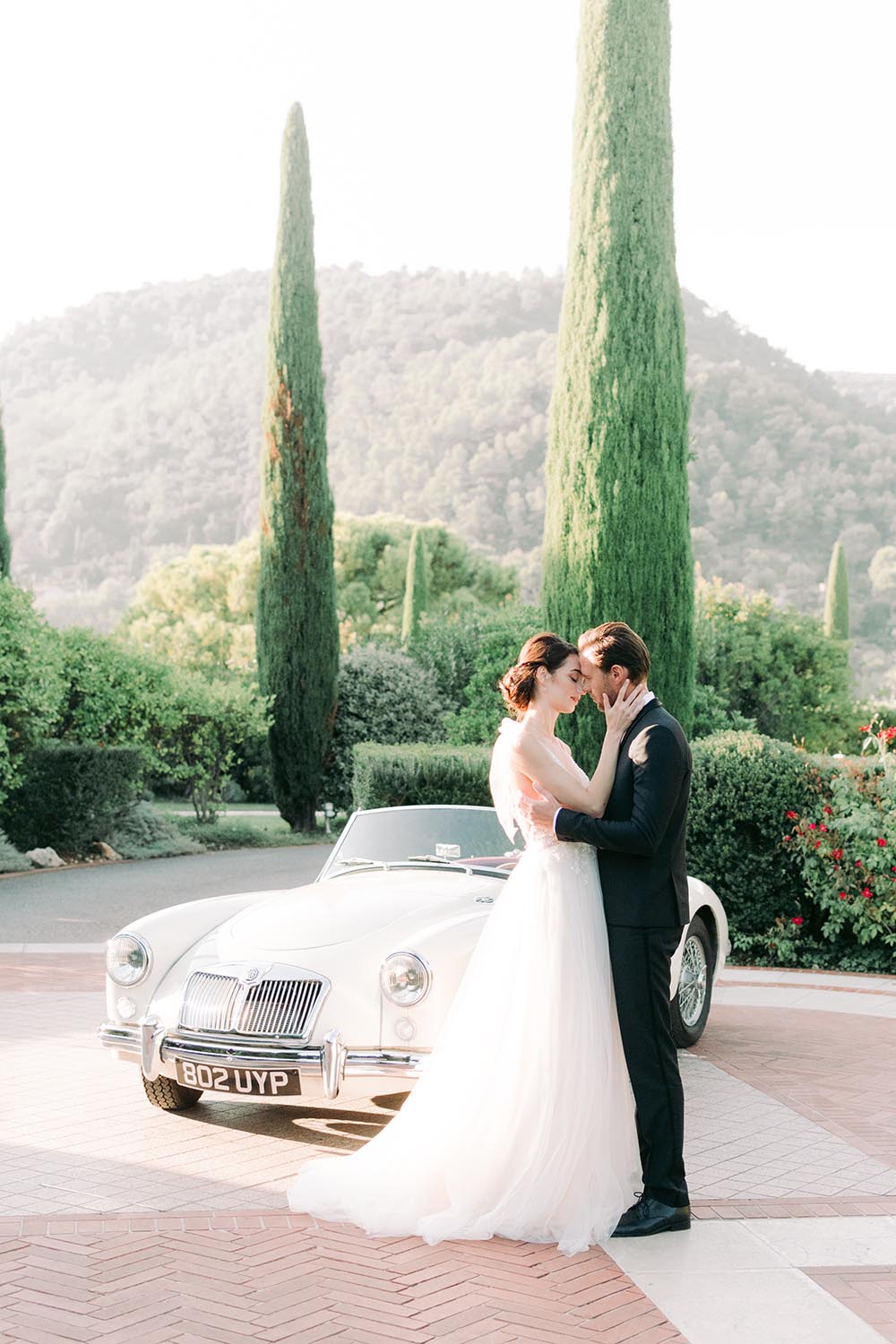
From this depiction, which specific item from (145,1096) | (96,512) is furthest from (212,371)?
(145,1096)

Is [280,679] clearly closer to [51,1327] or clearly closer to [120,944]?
[120,944]

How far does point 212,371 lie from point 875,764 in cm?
10068

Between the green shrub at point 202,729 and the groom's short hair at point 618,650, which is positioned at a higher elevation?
the groom's short hair at point 618,650

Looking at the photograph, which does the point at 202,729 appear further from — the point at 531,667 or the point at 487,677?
the point at 531,667

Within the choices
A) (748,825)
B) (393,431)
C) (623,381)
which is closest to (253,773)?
(623,381)

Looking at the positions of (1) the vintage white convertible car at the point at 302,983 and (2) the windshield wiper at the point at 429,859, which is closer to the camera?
(1) the vintage white convertible car at the point at 302,983

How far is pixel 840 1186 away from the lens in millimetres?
5289

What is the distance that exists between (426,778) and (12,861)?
5711 millimetres

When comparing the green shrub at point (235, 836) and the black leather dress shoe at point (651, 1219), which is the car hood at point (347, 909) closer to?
the black leather dress shoe at point (651, 1219)

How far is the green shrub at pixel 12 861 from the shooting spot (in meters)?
17.3

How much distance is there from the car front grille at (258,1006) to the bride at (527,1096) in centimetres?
62

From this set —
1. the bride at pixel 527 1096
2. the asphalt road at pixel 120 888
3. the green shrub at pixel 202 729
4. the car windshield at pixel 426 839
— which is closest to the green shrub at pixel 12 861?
the asphalt road at pixel 120 888

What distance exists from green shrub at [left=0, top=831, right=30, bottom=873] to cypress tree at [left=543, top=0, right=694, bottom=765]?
312 inches

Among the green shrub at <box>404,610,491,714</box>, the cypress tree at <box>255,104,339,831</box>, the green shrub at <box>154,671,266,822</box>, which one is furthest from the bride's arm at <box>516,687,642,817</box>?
the green shrub at <box>404,610,491,714</box>
